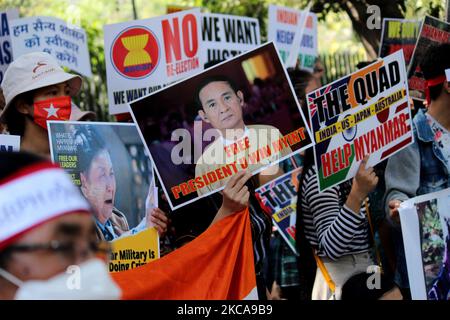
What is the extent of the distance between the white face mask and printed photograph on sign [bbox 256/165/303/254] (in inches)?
176

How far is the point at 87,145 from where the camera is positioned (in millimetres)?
4656

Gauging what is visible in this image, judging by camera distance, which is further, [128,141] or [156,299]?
[128,141]

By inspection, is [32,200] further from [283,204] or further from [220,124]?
[283,204]

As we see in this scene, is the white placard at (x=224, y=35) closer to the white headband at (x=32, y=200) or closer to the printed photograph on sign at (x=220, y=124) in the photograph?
the printed photograph on sign at (x=220, y=124)

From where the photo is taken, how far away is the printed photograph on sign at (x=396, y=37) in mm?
7121

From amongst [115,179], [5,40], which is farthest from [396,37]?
[115,179]

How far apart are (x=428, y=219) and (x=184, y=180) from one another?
1169 mm

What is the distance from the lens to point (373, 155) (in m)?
4.95

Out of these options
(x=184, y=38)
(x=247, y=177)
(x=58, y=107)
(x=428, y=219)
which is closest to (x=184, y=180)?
(x=247, y=177)

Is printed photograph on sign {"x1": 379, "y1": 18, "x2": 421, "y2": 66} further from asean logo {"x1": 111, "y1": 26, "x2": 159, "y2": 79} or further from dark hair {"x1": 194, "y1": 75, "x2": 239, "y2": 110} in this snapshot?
dark hair {"x1": 194, "y1": 75, "x2": 239, "y2": 110}

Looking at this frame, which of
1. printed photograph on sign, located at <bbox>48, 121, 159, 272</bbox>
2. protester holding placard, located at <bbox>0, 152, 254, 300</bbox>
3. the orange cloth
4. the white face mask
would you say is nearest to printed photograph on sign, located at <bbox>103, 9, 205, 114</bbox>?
printed photograph on sign, located at <bbox>48, 121, 159, 272</bbox>

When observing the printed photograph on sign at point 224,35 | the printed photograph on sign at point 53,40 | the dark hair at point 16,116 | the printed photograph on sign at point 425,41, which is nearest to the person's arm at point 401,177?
the printed photograph on sign at point 425,41

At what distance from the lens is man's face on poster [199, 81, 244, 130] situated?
4754mm
